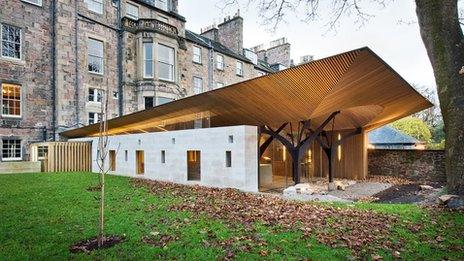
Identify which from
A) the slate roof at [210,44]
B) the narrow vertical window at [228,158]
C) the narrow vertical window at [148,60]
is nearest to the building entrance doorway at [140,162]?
the narrow vertical window at [228,158]

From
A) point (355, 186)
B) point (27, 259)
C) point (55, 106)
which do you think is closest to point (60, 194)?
point (27, 259)

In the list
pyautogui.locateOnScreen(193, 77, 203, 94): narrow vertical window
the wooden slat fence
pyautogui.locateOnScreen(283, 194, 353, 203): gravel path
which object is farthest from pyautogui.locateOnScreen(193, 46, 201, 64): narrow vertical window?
pyautogui.locateOnScreen(283, 194, 353, 203): gravel path

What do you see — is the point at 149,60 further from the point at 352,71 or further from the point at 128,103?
the point at 352,71

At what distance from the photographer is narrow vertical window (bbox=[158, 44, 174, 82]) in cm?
2294

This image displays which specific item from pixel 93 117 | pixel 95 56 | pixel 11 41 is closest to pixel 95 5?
pixel 95 56

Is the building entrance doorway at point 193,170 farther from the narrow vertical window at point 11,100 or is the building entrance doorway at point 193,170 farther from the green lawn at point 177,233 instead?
the narrow vertical window at point 11,100

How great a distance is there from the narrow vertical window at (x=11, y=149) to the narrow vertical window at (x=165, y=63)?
417 inches

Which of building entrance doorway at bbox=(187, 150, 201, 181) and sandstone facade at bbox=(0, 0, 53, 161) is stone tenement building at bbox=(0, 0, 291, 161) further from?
building entrance doorway at bbox=(187, 150, 201, 181)

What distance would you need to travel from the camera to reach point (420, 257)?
166 inches

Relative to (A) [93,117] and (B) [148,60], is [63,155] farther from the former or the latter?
(B) [148,60]

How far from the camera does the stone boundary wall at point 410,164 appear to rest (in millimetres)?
16234

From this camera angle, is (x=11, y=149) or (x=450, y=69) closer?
(x=450, y=69)

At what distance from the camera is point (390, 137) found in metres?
28.4

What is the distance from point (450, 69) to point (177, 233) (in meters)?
7.74
